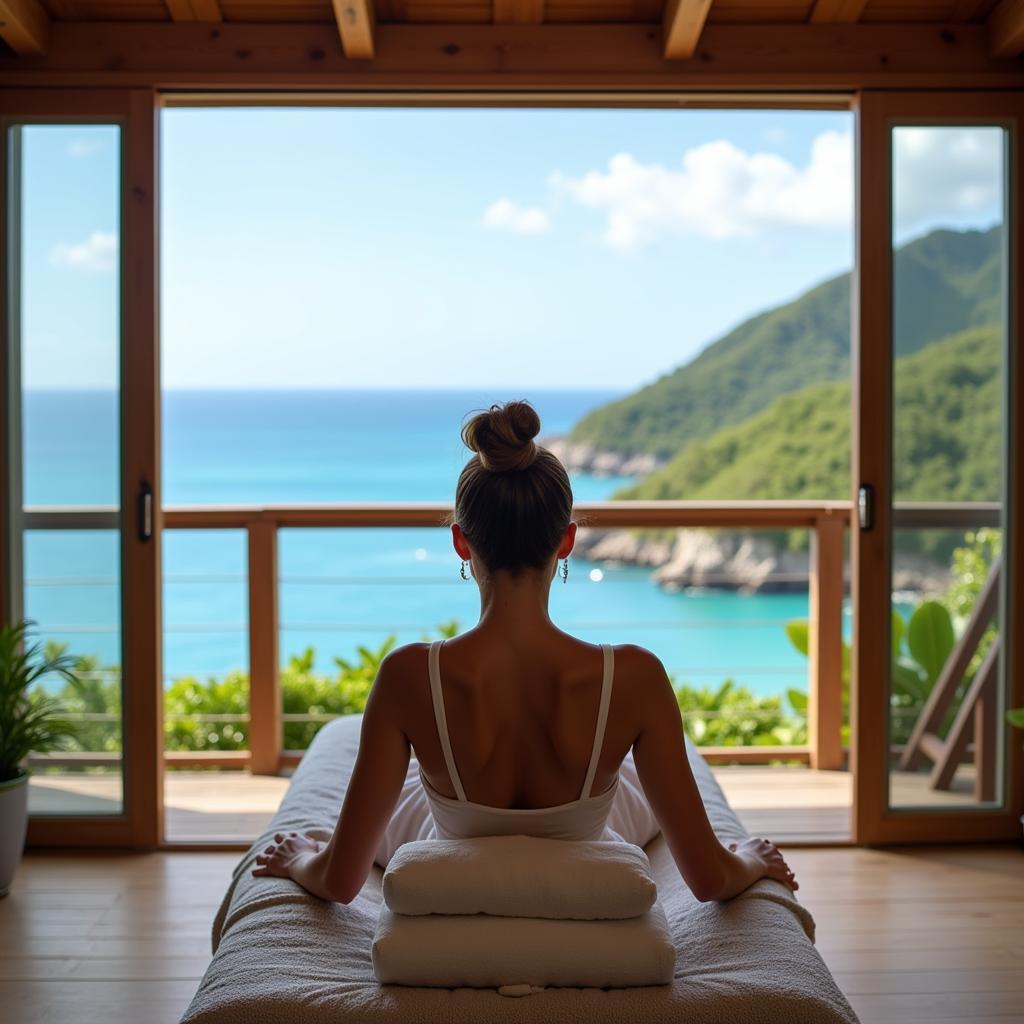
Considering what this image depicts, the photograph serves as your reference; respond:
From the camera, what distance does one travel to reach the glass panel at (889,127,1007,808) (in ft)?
12.8

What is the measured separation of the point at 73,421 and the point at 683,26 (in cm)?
219

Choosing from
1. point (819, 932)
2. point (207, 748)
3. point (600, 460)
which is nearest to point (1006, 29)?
point (819, 932)

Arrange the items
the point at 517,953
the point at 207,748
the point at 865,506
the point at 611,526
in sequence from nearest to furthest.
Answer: the point at 517,953, the point at 865,506, the point at 611,526, the point at 207,748

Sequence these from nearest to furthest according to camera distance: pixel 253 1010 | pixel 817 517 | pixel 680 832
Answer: pixel 253 1010 < pixel 680 832 < pixel 817 517

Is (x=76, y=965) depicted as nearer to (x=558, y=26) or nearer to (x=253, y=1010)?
(x=253, y=1010)

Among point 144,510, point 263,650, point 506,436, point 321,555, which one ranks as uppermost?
point 506,436

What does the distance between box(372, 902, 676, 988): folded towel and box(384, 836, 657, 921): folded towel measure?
0.06ft

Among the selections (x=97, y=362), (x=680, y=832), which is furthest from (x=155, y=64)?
(x=680, y=832)

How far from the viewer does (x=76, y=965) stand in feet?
9.77

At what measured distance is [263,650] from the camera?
459cm

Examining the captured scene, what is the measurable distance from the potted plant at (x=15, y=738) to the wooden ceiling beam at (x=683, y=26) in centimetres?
256

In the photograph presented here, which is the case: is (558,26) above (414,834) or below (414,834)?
above

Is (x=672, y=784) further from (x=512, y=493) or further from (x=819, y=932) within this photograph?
(x=819, y=932)

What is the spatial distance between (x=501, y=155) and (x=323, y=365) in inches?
207
